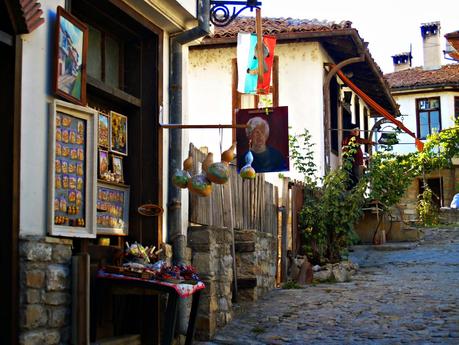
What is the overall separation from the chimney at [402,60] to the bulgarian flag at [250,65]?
32.4m

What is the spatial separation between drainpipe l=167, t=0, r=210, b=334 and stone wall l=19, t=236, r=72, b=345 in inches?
79.8

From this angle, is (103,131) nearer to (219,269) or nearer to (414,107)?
(219,269)

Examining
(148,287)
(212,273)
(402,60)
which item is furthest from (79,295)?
(402,60)

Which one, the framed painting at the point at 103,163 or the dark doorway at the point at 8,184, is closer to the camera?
the dark doorway at the point at 8,184

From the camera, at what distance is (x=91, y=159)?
20.4ft

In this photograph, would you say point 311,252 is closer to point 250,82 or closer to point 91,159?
point 250,82

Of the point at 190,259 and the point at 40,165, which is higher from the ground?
the point at 40,165

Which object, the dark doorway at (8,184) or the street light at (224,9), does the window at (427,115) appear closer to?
the street light at (224,9)

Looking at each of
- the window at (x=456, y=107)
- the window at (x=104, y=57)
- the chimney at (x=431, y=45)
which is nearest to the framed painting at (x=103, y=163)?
the window at (x=104, y=57)

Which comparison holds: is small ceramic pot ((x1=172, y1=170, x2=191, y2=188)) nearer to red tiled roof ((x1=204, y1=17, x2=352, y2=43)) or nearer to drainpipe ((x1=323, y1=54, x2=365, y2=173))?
red tiled roof ((x1=204, y1=17, x2=352, y2=43))

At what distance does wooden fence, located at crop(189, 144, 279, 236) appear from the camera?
8.70 m

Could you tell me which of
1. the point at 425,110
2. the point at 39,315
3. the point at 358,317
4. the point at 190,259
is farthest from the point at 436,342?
the point at 425,110

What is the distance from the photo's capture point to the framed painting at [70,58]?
5.81 metres

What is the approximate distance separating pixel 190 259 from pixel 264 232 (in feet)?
10.4
